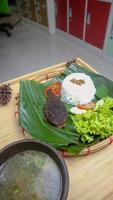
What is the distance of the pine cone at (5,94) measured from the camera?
84 cm

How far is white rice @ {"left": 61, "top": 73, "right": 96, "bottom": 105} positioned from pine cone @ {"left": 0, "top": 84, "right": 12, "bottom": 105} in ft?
0.73

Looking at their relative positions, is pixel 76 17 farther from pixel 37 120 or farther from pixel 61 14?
pixel 37 120

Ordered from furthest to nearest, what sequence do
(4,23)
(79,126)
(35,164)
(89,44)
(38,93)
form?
(4,23) → (89,44) → (38,93) → (79,126) → (35,164)

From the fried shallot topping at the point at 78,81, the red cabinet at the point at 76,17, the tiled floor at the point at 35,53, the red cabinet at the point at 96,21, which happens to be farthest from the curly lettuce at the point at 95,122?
the red cabinet at the point at 76,17

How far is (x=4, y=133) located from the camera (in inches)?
29.0

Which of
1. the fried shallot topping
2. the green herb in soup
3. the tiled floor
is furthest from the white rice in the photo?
the tiled floor

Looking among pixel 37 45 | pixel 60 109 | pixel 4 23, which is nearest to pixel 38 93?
pixel 60 109

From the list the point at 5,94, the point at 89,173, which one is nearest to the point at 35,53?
the point at 5,94

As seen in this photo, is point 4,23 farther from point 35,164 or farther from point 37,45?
point 35,164

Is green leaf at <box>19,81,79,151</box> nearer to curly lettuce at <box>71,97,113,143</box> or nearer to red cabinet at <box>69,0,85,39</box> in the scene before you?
curly lettuce at <box>71,97,113,143</box>

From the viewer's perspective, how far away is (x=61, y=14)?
2.46 m

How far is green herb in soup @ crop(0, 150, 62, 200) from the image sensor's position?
498 mm

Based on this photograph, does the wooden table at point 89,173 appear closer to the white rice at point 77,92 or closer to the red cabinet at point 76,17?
the white rice at point 77,92

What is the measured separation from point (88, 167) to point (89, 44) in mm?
1892
